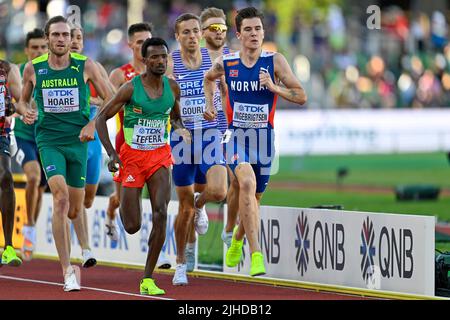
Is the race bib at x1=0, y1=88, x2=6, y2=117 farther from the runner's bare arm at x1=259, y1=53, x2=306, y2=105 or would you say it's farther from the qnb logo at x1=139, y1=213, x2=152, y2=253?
the runner's bare arm at x1=259, y1=53, x2=306, y2=105

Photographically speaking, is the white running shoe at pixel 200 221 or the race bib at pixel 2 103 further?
the race bib at pixel 2 103

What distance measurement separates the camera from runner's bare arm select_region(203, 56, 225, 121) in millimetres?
13438

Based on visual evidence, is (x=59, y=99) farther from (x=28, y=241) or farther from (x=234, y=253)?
(x=28, y=241)

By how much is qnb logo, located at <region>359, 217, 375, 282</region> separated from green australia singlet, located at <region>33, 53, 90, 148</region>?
10.5 ft

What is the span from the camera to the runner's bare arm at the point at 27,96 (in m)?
13.5

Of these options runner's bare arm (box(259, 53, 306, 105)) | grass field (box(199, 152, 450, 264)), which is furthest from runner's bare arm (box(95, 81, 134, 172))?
grass field (box(199, 152, 450, 264))

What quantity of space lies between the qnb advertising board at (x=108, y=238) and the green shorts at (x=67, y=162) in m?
1.90

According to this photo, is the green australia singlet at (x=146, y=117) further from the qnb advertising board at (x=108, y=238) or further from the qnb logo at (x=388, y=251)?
the qnb advertising board at (x=108, y=238)

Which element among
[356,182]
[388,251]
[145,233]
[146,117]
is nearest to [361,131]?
[356,182]

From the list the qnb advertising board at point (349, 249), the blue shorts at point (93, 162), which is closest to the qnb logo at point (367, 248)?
the qnb advertising board at point (349, 249)

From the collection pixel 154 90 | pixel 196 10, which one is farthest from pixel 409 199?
pixel 196 10

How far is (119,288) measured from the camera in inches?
521

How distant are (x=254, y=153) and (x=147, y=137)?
1223mm

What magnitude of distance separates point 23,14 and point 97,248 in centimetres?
2050
